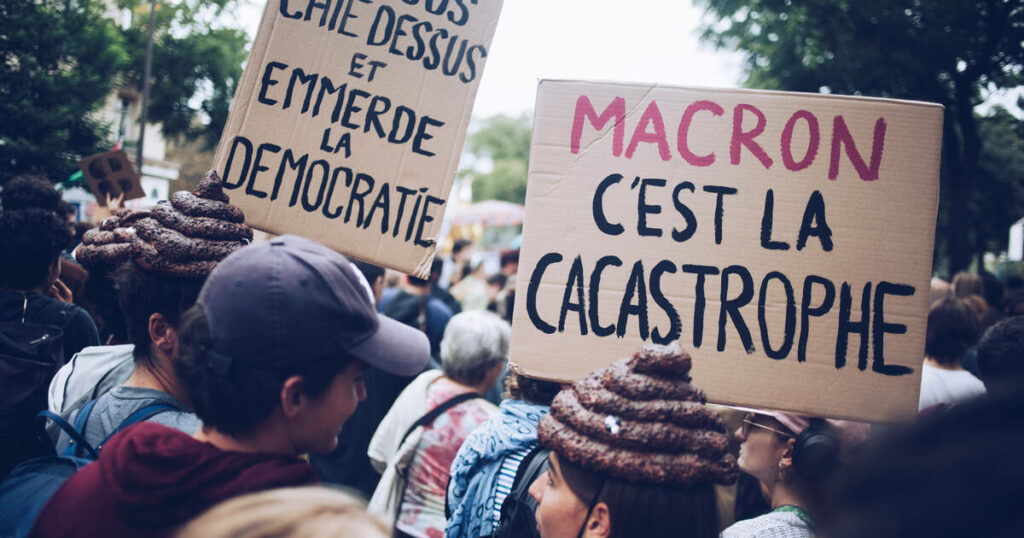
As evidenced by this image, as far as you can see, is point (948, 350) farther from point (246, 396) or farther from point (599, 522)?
point (246, 396)

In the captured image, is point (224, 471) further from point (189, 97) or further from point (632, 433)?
point (189, 97)

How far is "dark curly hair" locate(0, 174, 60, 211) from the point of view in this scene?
411 cm

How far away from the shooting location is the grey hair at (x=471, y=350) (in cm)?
361

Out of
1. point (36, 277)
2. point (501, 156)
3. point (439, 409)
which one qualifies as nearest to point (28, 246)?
point (36, 277)

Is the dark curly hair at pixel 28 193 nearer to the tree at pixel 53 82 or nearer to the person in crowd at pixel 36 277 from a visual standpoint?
the person in crowd at pixel 36 277

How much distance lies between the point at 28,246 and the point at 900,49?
1148 centimetres

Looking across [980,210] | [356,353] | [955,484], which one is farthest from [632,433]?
[980,210]

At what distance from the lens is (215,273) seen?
1.41 meters

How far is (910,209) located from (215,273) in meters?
1.98

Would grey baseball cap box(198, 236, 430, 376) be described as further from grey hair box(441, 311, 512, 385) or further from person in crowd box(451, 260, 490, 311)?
person in crowd box(451, 260, 490, 311)

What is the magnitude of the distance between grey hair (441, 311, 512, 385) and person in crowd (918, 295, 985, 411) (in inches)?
94.8

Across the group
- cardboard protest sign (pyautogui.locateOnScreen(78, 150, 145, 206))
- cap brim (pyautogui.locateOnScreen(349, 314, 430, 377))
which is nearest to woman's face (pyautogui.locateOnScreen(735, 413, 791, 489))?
cap brim (pyautogui.locateOnScreen(349, 314, 430, 377))

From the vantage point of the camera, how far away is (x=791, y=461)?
241 centimetres

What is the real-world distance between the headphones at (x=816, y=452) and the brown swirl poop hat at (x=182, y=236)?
1.96 metres
